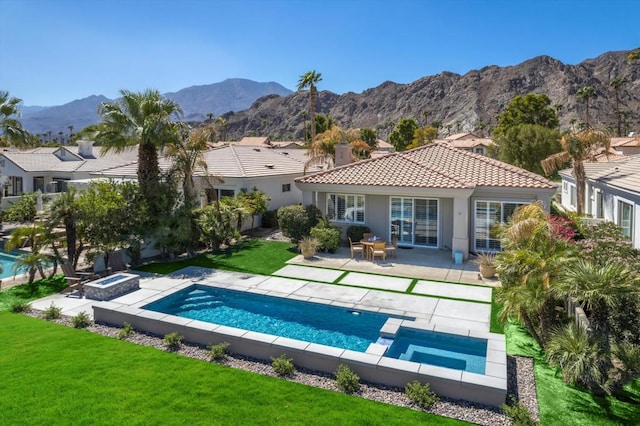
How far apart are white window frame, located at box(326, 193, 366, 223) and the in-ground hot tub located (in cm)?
1084

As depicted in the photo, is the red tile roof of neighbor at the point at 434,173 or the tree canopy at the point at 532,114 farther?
the tree canopy at the point at 532,114

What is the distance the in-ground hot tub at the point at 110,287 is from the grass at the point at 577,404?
43.5 ft

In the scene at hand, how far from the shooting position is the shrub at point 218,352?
10406mm

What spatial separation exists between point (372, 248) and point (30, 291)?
13.9 meters

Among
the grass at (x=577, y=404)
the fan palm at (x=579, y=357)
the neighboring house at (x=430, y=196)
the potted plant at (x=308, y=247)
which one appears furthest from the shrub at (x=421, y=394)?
the potted plant at (x=308, y=247)

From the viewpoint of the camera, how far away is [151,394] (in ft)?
28.4

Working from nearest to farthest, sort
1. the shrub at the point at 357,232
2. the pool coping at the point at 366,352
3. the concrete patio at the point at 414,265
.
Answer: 1. the pool coping at the point at 366,352
2. the concrete patio at the point at 414,265
3. the shrub at the point at 357,232

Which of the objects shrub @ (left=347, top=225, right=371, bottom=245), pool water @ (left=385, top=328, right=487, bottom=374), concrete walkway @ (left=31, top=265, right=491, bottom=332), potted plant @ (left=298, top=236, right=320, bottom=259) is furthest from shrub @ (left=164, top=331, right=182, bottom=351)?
shrub @ (left=347, top=225, right=371, bottom=245)

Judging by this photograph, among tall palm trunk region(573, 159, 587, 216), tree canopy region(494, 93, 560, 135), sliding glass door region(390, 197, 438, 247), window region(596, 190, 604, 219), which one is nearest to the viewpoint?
sliding glass door region(390, 197, 438, 247)

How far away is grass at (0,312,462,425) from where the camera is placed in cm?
788

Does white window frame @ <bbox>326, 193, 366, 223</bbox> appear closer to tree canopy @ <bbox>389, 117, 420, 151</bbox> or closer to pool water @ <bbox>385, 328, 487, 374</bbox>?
pool water @ <bbox>385, 328, 487, 374</bbox>

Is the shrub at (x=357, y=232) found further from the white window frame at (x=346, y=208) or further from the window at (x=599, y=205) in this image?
the window at (x=599, y=205)

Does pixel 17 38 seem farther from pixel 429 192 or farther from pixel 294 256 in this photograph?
pixel 429 192

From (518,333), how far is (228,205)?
17136mm
